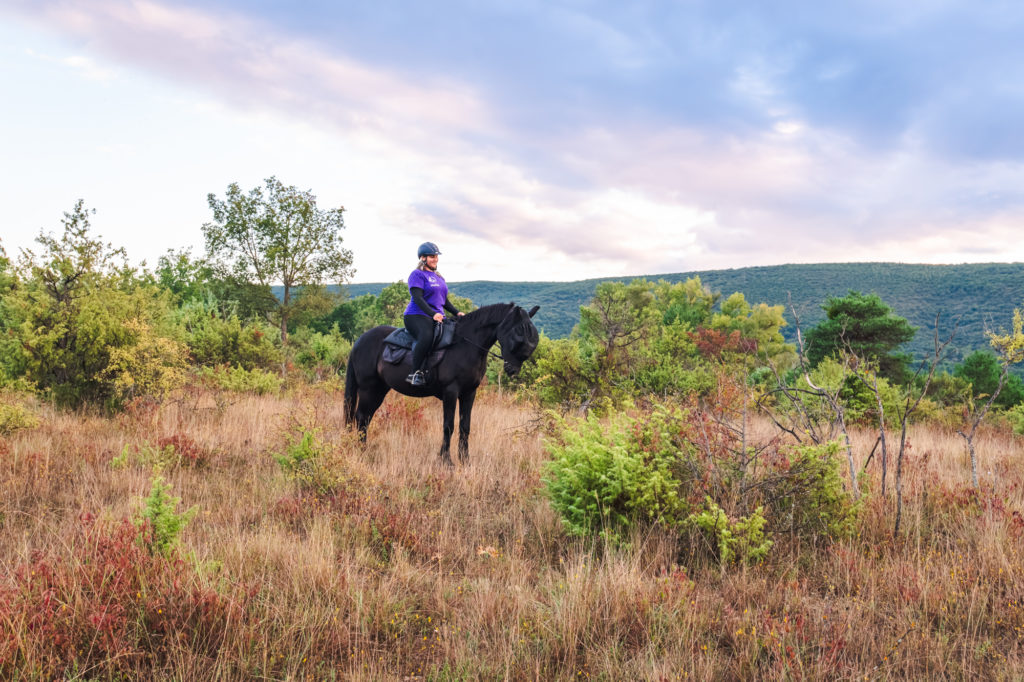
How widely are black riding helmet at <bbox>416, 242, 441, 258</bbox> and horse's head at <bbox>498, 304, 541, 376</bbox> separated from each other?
1467 mm

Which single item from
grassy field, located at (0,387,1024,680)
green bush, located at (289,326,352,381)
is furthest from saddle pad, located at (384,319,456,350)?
green bush, located at (289,326,352,381)

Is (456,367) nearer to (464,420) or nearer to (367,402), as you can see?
(464,420)

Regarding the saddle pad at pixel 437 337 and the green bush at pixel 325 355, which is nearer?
the saddle pad at pixel 437 337

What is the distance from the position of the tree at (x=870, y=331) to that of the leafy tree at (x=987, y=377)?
110 inches

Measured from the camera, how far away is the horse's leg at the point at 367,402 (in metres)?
7.99

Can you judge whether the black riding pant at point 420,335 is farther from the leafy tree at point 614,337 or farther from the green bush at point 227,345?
the green bush at point 227,345

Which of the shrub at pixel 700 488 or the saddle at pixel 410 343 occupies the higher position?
the saddle at pixel 410 343

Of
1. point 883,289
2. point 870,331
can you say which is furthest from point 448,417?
point 883,289

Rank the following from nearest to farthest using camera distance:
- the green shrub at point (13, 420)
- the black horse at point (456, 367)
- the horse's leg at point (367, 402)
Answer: the green shrub at point (13, 420) → the black horse at point (456, 367) → the horse's leg at point (367, 402)

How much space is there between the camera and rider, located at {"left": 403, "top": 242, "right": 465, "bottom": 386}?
7.08m

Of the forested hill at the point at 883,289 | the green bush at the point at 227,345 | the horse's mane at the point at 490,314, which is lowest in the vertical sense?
the green bush at the point at 227,345

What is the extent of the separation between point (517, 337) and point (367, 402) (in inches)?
115

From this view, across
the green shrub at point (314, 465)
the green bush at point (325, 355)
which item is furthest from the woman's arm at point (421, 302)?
the green bush at point (325, 355)

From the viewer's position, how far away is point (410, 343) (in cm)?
746
